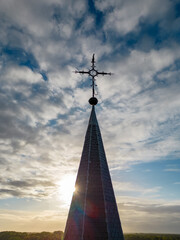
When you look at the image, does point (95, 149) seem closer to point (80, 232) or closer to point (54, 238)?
point (80, 232)

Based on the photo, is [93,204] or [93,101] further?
[93,101]

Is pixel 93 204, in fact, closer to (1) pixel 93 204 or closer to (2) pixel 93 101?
(1) pixel 93 204

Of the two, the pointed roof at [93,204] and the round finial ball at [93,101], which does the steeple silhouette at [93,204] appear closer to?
the pointed roof at [93,204]

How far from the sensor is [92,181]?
50.8ft

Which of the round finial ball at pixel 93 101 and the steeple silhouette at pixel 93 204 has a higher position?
the round finial ball at pixel 93 101

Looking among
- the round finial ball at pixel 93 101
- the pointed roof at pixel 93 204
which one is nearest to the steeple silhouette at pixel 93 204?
the pointed roof at pixel 93 204

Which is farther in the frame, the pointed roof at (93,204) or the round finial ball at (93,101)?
the round finial ball at (93,101)

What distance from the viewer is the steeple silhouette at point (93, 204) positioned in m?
13.3

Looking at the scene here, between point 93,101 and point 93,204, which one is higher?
point 93,101

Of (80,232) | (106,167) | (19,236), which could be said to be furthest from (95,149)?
(19,236)

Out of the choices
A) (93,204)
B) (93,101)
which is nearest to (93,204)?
(93,204)

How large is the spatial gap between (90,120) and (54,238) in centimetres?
6240

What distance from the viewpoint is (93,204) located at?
46.9ft

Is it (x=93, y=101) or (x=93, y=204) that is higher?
(x=93, y=101)
